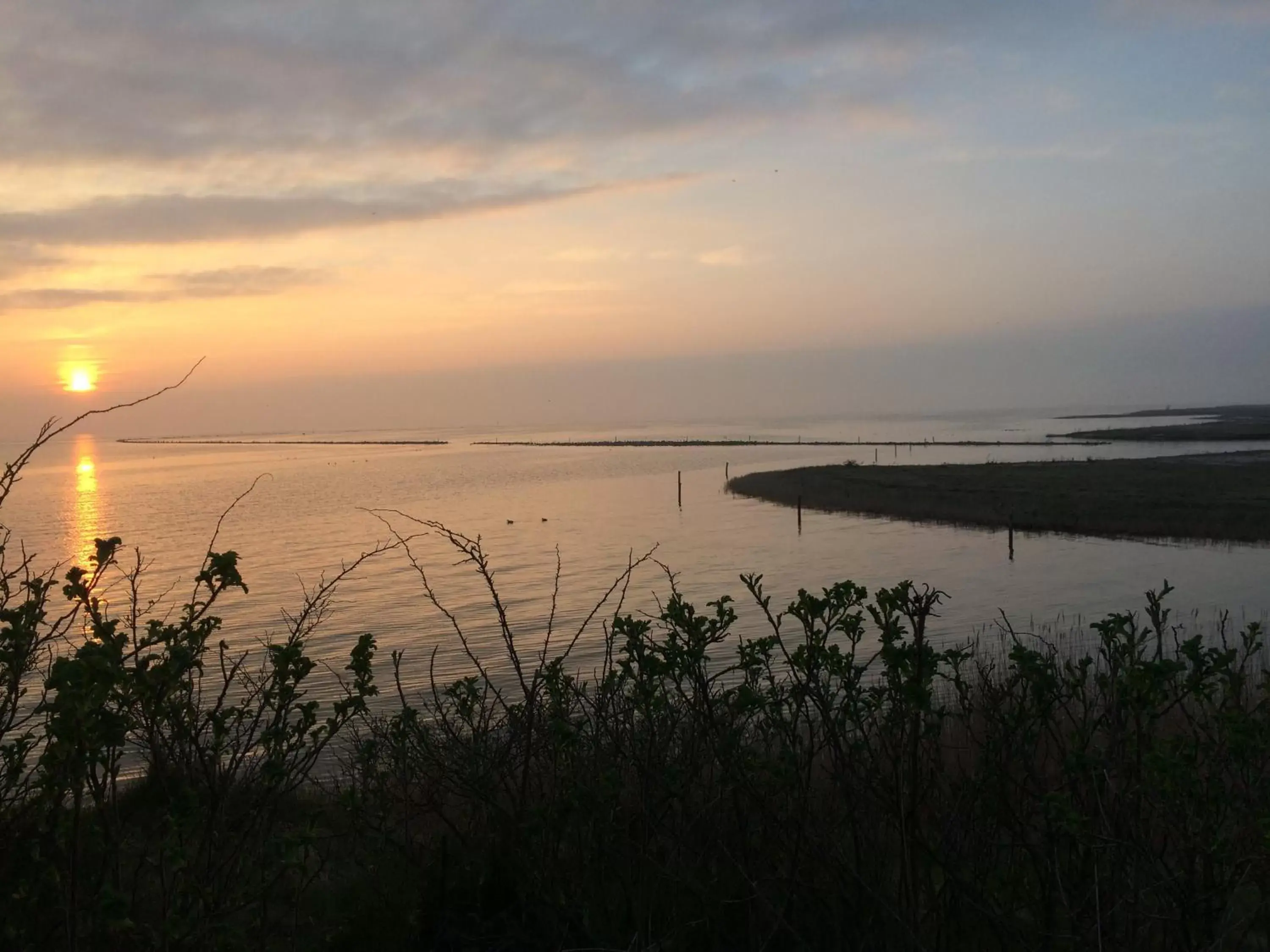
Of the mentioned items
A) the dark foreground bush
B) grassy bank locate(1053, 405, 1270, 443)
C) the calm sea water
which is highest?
the dark foreground bush

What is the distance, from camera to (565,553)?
40656mm

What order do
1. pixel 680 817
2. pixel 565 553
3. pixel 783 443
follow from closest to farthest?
pixel 680 817 < pixel 565 553 < pixel 783 443

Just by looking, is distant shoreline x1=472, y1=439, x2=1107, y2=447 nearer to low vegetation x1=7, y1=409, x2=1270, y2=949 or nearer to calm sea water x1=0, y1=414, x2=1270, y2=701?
calm sea water x1=0, y1=414, x2=1270, y2=701

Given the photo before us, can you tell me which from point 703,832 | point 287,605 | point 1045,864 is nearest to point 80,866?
point 703,832

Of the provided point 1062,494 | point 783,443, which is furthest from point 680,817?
point 783,443

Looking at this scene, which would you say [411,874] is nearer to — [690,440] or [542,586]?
[542,586]

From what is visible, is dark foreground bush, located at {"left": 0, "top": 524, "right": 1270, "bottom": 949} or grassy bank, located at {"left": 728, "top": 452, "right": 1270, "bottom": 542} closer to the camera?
dark foreground bush, located at {"left": 0, "top": 524, "right": 1270, "bottom": 949}

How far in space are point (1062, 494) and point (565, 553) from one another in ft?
95.8

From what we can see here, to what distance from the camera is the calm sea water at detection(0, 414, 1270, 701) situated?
87.6 feet

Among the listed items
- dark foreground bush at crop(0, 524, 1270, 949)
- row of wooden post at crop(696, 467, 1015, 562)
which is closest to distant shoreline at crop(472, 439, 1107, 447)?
row of wooden post at crop(696, 467, 1015, 562)

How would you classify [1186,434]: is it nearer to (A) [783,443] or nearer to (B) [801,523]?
(A) [783,443]

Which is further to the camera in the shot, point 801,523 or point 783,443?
point 783,443

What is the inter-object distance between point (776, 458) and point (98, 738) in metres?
112

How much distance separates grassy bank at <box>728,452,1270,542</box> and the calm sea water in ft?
8.25
